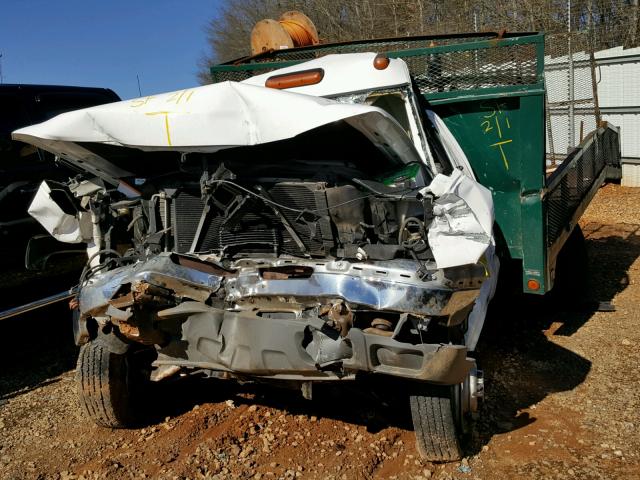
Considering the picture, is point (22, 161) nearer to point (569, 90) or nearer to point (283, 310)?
point (283, 310)

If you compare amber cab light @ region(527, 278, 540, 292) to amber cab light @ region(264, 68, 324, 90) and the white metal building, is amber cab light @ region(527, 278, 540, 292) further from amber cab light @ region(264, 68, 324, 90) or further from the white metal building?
the white metal building

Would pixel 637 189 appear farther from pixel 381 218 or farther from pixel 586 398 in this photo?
pixel 381 218

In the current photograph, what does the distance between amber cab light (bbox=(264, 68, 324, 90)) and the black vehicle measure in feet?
5.83

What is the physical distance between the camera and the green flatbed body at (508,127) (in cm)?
460

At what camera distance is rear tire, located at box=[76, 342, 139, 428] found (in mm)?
4023

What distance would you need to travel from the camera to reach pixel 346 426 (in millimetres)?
4059

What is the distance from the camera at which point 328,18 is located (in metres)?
19.7

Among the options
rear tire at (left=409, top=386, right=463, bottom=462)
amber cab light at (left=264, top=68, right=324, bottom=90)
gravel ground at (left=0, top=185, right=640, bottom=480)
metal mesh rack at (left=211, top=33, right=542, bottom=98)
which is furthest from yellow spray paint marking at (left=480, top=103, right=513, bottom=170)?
rear tire at (left=409, top=386, right=463, bottom=462)

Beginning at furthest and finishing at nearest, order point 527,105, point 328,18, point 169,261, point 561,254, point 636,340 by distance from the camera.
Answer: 1. point 328,18
2. point 561,254
3. point 636,340
4. point 527,105
5. point 169,261

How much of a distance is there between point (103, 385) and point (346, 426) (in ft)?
5.23

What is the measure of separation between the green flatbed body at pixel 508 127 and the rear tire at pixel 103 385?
288cm

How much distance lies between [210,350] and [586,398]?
2.61 m

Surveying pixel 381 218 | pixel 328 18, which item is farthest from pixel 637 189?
pixel 328 18

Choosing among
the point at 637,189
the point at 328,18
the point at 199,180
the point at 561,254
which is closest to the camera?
the point at 199,180
